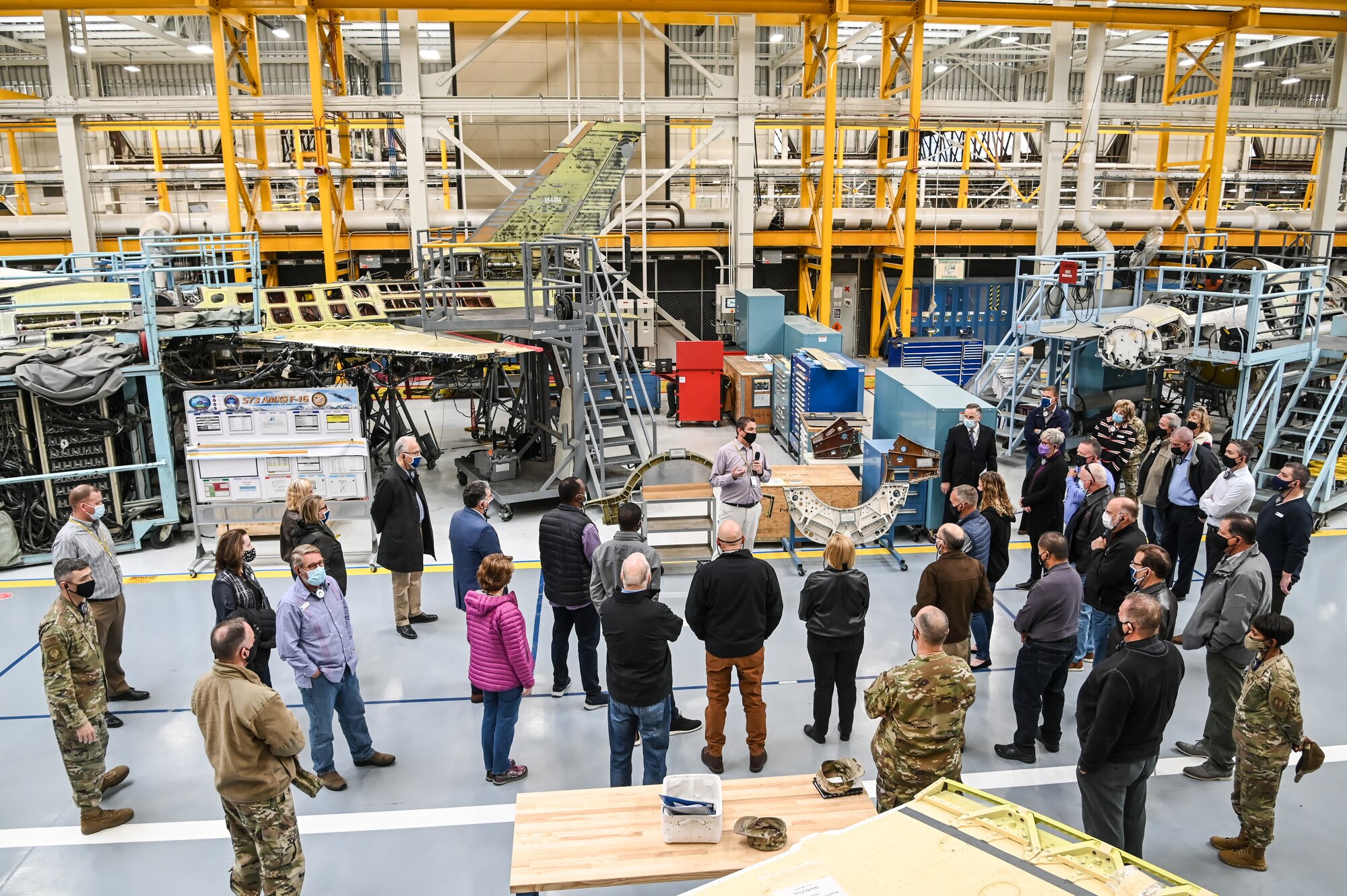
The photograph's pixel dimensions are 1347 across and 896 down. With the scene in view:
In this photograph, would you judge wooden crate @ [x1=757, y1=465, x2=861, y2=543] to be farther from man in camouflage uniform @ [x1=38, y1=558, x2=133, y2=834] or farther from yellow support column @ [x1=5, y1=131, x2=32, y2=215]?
yellow support column @ [x1=5, y1=131, x2=32, y2=215]

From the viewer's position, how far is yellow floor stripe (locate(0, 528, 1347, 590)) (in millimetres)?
9508

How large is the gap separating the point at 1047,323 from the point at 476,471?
880 cm

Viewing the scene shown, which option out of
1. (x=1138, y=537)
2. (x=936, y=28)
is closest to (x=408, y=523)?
(x=1138, y=537)

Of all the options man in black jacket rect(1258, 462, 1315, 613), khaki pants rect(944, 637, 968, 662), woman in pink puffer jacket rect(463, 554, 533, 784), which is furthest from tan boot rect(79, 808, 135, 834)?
man in black jacket rect(1258, 462, 1315, 613)

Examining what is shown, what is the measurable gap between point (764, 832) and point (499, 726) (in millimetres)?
2256

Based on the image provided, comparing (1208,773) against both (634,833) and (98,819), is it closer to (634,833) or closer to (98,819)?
(634,833)

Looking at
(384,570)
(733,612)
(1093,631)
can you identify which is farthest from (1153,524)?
(384,570)

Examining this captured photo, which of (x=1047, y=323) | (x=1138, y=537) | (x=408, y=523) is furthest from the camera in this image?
(x=1047, y=323)

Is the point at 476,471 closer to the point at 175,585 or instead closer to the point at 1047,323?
the point at 175,585

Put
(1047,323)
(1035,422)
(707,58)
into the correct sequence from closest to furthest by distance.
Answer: (1035,422) → (1047,323) → (707,58)

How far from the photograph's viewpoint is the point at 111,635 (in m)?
6.87

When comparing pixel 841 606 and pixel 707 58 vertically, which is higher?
pixel 707 58

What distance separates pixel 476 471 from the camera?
1256 centimetres

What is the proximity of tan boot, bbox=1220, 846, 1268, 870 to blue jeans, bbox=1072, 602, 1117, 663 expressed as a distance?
1550 millimetres
